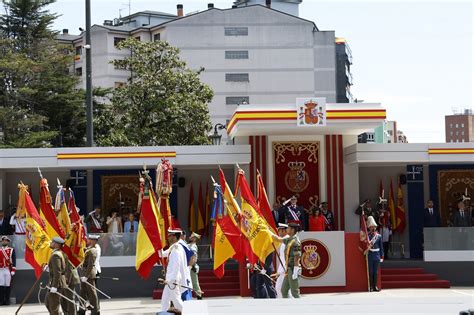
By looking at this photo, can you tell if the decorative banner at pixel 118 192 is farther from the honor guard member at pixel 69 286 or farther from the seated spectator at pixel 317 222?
the honor guard member at pixel 69 286

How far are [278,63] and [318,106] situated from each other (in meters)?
44.8

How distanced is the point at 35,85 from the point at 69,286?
3670 cm

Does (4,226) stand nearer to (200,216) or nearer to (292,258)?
(200,216)

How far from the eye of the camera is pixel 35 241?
20547 mm

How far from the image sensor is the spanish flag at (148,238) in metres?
17.0

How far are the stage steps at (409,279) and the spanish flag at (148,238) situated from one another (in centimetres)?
786

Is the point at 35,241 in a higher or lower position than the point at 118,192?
lower

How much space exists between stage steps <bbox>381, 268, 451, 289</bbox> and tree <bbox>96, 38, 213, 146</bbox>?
69.1 feet

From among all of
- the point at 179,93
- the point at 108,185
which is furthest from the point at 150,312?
the point at 179,93

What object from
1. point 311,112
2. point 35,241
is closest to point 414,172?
point 311,112

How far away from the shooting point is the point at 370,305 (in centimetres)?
624

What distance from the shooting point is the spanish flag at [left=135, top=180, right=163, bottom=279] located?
1700cm

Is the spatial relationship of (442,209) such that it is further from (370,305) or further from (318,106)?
(370,305)

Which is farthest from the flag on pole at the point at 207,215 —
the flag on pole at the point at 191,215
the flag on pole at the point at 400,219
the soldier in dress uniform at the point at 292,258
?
the soldier in dress uniform at the point at 292,258
